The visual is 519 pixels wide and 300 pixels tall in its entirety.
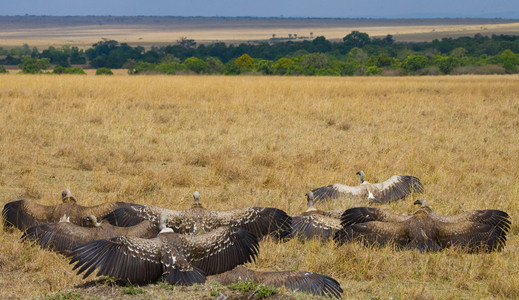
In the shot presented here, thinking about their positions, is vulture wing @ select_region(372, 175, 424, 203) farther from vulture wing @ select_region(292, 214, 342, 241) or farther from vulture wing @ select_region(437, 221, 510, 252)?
vulture wing @ select_region(437, 221, 510, 252)

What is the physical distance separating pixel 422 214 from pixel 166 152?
627cm

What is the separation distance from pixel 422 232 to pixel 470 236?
53cm

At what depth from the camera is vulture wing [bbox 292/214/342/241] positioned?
6.93 meters

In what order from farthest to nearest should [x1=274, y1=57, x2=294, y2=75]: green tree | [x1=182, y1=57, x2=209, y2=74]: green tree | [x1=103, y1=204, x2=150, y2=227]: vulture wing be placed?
1. [x1=182, y1=57, x2=209, y2=74]: green tree
2. [x1=274, y1=57, x2=294, y2=75]: green tree
3. [x1=103, y1=204, x2=150, y2=227]: vulture wing

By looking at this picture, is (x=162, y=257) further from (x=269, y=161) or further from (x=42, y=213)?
(x=269, y=161)

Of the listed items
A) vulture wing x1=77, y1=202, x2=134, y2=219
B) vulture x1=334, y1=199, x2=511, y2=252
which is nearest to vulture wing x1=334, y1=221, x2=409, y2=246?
vulture x1=334, y1=199, x2=511, y2=252

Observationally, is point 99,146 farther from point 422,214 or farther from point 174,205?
point 422,214

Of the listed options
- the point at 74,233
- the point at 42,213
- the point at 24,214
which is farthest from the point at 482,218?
the point at 24,214

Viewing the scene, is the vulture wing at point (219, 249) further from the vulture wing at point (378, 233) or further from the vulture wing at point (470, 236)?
the vulture wing at point (470, 236)

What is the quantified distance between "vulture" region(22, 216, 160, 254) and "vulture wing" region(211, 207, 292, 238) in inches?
28.2

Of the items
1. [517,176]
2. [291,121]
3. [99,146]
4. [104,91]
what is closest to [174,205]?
[99,146]

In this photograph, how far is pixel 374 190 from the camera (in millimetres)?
8820

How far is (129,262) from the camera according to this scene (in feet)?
16.9

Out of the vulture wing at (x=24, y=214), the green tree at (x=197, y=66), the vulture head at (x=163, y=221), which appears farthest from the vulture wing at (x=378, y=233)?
the green tree at (x=197, y=66)
